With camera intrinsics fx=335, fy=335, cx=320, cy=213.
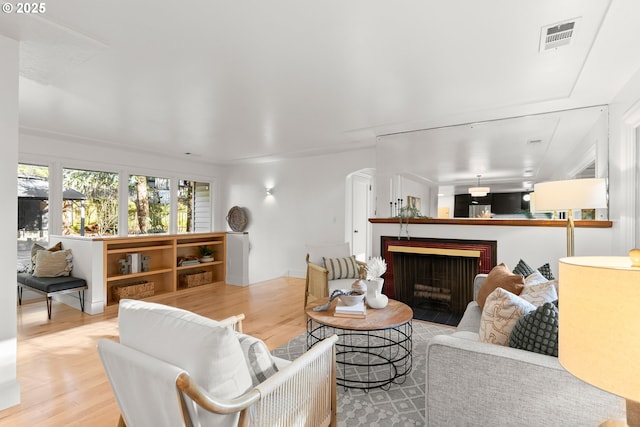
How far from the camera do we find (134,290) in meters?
4.59

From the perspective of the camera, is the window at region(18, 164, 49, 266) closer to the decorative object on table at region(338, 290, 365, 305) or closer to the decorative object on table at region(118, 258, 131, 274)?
the decorative object on table at region(118, 258, 131, 274)

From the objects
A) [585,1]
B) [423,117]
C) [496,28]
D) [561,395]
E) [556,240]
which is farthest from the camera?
[423,117]

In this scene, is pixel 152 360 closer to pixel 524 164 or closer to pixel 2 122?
pixel 2 122

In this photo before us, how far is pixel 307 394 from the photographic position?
1561 millimetres

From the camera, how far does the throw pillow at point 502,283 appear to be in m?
2.39

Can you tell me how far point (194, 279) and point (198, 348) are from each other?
4.67 m

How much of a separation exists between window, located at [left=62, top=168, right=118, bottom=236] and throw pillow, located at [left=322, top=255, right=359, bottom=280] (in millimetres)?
4041

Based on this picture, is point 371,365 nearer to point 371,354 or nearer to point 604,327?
point 371,354

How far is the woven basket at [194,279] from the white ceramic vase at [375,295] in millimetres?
3641

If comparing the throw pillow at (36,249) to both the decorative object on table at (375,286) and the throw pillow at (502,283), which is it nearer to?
the decorative object on table at (375,286)

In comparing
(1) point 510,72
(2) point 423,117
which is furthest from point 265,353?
(2) point 423,117

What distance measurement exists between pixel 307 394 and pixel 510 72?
9.09 ft

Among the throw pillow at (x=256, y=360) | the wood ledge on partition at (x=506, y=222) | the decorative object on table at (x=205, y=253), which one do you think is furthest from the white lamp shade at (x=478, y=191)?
the decorative object on table at (x=205, y=253)

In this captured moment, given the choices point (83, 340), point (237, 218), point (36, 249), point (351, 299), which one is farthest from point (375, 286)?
point (237, 218)
